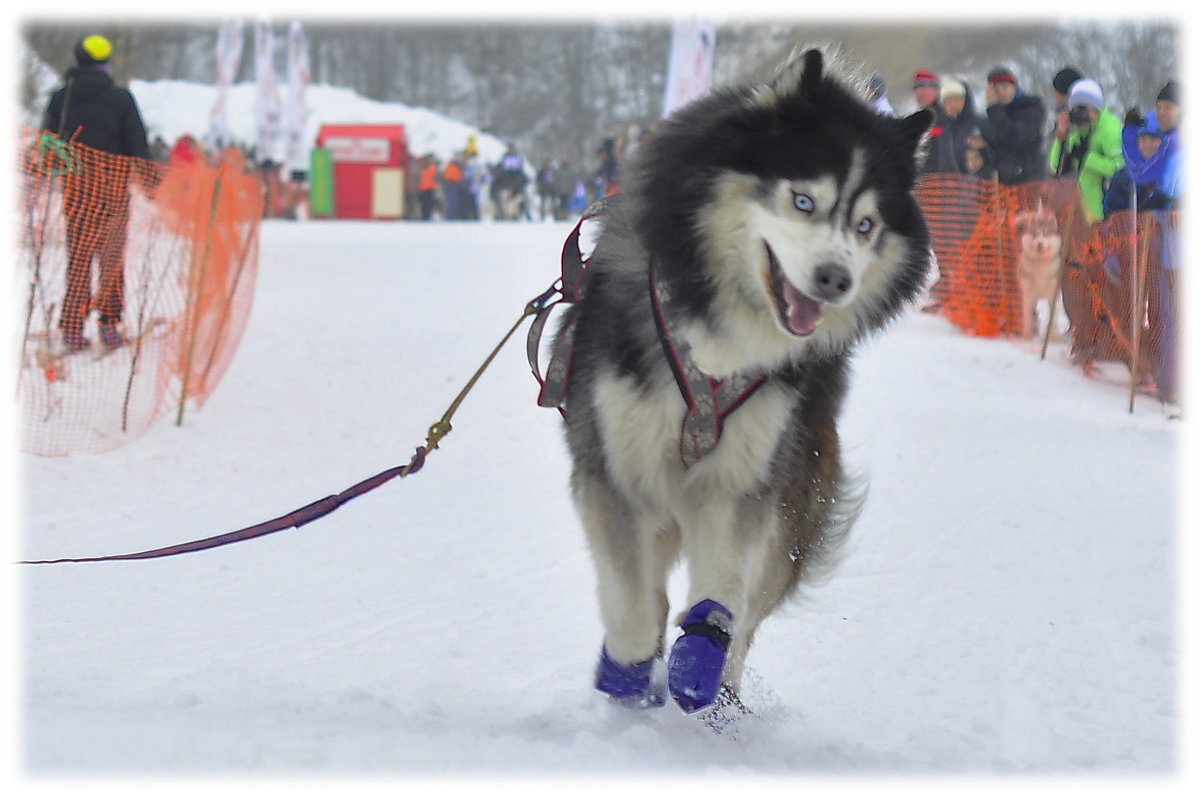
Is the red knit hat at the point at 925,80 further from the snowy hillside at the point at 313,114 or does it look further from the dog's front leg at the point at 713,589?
the snowy hillside at the point at 313,114

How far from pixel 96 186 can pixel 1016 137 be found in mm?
6385

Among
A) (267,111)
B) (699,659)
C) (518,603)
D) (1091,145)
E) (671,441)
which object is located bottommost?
(518,603)

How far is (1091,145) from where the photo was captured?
330 inches

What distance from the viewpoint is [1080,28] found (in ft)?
74.8

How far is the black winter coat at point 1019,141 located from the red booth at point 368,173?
16.0 meters

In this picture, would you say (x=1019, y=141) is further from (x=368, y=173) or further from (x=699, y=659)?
(x=368, y=173)

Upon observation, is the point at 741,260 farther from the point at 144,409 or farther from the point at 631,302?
the point at 144,409

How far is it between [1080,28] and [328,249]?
1629 centimetres

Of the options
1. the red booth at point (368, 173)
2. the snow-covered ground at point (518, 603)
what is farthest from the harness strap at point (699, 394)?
the red booth at point (368, 173)

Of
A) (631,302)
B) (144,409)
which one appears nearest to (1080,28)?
(144,409)

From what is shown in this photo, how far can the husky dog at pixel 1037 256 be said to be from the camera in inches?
325

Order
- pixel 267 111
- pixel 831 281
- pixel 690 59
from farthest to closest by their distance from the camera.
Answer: pixel 267 111, pixel 690 59, pixel 831 281

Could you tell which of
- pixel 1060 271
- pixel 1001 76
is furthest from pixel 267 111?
pixel 1060 271

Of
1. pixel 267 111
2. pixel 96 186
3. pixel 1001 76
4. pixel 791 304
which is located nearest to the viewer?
pixel 791 304
